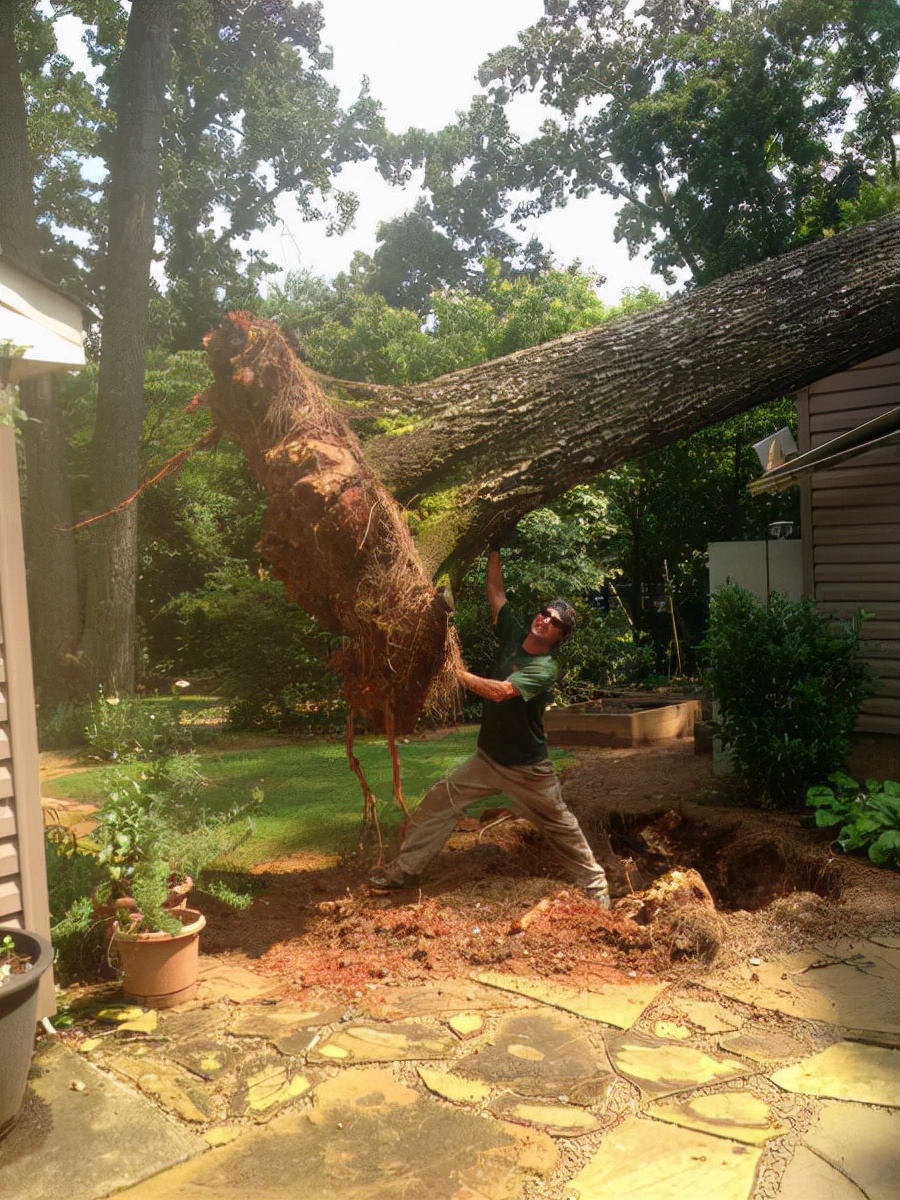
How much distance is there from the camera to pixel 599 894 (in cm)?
582

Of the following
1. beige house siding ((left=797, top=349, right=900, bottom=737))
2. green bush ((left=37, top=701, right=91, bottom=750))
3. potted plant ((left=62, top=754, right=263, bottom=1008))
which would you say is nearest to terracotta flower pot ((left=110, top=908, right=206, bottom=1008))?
potted plant ((left=62, top=754, right=263, bottom=1008))

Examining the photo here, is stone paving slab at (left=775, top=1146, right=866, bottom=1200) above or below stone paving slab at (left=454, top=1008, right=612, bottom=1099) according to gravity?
above

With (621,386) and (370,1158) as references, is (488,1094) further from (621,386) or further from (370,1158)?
(621,386)

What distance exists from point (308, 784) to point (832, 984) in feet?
18.3

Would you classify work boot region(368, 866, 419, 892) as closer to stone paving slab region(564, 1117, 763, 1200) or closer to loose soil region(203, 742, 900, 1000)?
A: loose soil region(203, 742, 900, 1000)

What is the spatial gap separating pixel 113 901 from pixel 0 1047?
1557mm

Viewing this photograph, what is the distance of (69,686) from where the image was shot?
13.5 m

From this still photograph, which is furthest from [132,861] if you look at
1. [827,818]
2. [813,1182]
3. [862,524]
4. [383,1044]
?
[862,524]

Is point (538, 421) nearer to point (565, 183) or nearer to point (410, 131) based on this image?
point (565, 183)

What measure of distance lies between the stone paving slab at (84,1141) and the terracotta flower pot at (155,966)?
2.28 feet

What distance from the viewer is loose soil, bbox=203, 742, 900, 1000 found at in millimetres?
4938

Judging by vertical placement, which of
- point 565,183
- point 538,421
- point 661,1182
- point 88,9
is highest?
point 565,183

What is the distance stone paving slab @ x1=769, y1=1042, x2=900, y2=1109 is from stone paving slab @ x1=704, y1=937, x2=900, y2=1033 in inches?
8.9

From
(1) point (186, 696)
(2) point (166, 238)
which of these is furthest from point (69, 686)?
(2) point (166, 238)
